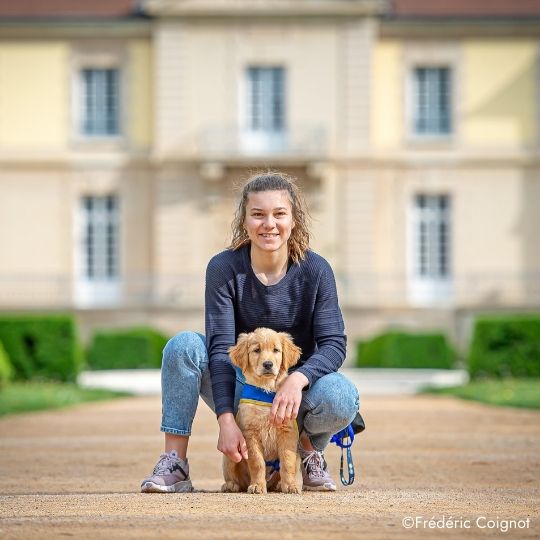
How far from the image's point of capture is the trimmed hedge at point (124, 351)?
2303 cm

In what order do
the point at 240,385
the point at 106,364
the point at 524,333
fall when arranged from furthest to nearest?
the point at 106,364 < the point at 524,333 < the point at 240,385

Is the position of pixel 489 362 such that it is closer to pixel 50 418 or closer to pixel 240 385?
pixel 50 418

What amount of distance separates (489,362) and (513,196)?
10.6 m

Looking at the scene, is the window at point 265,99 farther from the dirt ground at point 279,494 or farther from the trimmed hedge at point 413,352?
the dirt ground at point 279,494

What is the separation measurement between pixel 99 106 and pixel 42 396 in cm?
1398

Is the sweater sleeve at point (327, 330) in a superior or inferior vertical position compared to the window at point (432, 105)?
inferior

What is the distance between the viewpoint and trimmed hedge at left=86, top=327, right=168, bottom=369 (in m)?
23.0

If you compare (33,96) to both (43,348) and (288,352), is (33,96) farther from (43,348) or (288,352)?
(288,352)

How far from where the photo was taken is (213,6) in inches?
1065

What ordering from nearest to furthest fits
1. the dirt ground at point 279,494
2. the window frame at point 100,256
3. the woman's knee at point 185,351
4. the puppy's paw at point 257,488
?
1. the dirt ground at point 279,494
2. the puppy's paw at point 257,488
3. the woman's knee at point 185,351
4. the window frame at point 100,256

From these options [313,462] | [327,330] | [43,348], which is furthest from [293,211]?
[43,348]

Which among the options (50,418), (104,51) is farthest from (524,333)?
(104,51)

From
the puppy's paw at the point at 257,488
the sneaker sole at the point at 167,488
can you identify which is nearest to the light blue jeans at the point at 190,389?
the sneaker sole at the point at 167,488

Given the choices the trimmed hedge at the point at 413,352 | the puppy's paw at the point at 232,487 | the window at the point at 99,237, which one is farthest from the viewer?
the window at the point at 99,237
